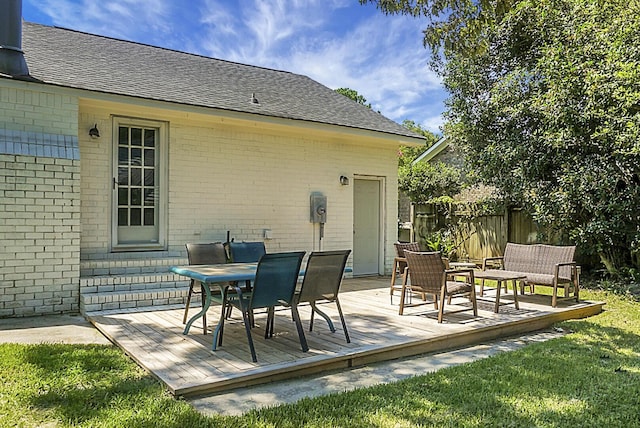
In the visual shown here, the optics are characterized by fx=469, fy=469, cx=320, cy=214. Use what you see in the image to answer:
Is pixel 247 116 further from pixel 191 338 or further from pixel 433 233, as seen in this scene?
pixel 433 233

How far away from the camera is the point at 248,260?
21.2 feet

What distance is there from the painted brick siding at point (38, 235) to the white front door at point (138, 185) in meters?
0.96

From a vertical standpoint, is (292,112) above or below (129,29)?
below

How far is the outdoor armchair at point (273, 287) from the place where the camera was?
4.35 m

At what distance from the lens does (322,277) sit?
4797 millimetres

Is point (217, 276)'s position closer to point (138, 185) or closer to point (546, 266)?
point (138, 185)

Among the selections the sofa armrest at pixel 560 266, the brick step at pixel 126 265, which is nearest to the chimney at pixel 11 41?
the brick step at pixel 126 265

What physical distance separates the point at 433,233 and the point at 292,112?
6.21 m

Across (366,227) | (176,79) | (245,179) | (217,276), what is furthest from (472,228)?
(217,276)

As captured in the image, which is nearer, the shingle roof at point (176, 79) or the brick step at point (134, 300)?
the brick step at point (134, 300)

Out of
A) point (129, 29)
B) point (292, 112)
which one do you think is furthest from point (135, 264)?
point (129, 29)

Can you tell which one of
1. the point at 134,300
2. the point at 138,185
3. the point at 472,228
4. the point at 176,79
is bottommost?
the point at 134,300

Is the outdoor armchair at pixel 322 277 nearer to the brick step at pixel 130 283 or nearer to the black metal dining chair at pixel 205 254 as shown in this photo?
the black metal dining chair at pixel 205 254

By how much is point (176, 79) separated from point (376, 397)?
22.9 feet
